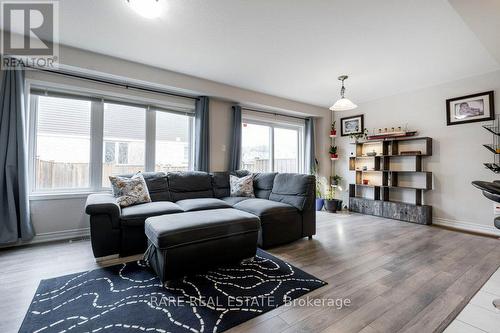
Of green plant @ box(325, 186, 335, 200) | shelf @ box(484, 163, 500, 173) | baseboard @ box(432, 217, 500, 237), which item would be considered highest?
shelf @ box(484, 163, 500, 173)

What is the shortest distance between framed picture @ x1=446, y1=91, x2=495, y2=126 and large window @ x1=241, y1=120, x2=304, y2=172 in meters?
2.90

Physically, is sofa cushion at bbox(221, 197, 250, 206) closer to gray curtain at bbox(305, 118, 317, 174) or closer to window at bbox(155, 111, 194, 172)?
window at bbox(155, 111, 194, 172)

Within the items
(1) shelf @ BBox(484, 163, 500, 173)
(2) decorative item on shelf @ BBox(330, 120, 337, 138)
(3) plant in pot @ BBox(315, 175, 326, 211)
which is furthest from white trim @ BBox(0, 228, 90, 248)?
(1) shelf @ BBox(484, 163, 500, 173)

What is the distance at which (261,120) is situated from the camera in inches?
200

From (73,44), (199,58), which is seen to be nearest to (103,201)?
(73,44)

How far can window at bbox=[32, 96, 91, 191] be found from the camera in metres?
3.06

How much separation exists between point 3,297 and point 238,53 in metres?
3.30

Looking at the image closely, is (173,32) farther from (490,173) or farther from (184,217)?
(490,173)

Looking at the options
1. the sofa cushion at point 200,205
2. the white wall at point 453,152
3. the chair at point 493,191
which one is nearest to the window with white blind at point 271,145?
the sofa cushion at point 200,205

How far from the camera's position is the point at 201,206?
2.99 metres

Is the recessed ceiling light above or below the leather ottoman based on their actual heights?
above

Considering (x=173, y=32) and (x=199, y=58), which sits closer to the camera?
(x=173, y=32)

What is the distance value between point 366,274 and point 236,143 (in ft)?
10.0

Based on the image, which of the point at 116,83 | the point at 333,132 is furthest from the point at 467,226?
the point at 116,83
